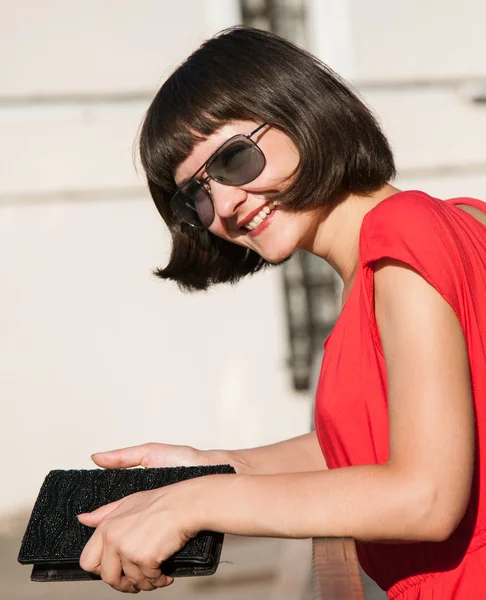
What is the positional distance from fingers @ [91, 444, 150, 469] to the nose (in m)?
0.56

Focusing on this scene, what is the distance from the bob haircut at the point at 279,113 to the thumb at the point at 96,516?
767mm

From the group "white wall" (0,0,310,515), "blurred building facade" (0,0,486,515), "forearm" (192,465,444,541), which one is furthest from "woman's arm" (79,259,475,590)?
"white wall" (0,0,310,515)

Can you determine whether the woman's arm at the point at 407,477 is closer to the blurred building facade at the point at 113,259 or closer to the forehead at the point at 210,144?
the forehead at the point at 210,144

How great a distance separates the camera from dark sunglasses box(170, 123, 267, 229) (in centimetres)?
187

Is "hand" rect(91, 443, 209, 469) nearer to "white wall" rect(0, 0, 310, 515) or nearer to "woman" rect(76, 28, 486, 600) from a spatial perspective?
"woman" rect(76, 28, 486, 600)

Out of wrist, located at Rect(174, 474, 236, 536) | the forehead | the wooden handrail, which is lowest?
A: the wooden handrail

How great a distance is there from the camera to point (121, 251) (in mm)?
7582

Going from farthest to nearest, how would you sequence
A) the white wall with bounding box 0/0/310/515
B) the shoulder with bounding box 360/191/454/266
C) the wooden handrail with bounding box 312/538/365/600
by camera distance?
the white wall with bounding box 0/0/310/515 < the shoulder with bounding box 360/191/454/266 < the wooden handrail with bounding box 312/538/365/600

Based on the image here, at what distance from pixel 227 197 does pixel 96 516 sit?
2.51 ft

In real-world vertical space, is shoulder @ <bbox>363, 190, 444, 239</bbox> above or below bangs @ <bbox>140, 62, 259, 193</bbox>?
below

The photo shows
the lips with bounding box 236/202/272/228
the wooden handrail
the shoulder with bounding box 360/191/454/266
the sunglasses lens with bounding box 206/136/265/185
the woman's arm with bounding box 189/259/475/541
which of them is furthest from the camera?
the lips with bounding box 236/202/272/228

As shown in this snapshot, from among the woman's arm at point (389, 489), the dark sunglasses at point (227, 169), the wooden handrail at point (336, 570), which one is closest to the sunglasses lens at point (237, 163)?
the dark sunglasses at point (227, 169)

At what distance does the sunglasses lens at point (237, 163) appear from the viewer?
6.12ft

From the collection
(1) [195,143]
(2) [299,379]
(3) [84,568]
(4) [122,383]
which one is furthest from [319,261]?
(3) [84,568]
